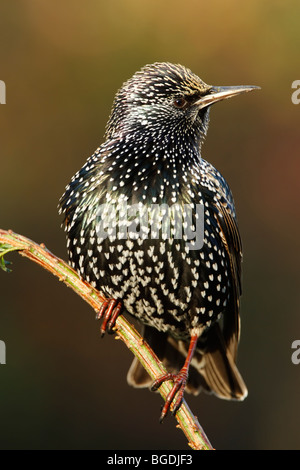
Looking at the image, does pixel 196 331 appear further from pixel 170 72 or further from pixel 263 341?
pixel 263 341

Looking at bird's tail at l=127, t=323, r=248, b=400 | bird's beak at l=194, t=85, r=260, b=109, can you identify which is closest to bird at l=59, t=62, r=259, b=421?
bird's beak at l=194, t=85, r=260, b=109

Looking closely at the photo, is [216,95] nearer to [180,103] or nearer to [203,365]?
[180,103]

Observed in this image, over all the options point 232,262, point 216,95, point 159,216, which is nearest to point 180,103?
point 216,95

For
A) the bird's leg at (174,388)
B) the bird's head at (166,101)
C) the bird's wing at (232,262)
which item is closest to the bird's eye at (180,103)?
the bird's head at (166,101)

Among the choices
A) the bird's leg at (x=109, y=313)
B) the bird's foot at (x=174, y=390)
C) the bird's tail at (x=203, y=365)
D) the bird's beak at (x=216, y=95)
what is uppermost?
the bird's beak at (x=216, y=95)

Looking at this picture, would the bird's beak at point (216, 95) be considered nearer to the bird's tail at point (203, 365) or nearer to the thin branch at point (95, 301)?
the thin branch at point (95, 301)

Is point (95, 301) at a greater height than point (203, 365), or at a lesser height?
lesser
